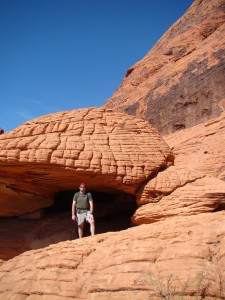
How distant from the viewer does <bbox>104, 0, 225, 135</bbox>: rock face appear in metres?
18.9

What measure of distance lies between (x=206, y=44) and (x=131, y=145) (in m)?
16.3

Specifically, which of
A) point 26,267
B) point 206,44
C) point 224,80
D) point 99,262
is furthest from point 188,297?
point 206,44

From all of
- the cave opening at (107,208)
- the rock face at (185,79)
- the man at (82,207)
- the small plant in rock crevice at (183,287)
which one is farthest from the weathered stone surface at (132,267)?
the rock face at (185,79)

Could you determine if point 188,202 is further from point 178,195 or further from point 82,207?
point 82,207

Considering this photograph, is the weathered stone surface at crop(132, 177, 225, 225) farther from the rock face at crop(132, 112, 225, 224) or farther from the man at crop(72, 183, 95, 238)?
the man at crop(72, 183, 95, 238)

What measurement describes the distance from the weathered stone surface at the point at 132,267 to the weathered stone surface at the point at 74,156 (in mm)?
2203

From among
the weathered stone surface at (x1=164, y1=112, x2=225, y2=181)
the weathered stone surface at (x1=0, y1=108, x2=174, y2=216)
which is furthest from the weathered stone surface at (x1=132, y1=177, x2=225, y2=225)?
the weathered stone surface at (x1=164, y1=112, x2=225, y2=181)

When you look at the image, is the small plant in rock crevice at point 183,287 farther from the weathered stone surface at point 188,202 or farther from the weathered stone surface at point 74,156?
the weathered stone surface at point 74,156

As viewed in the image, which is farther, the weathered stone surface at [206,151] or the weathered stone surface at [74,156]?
the weathered stone surface at [206,151]

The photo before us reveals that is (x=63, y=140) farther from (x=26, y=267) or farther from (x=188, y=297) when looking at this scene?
(x=188, y=297)

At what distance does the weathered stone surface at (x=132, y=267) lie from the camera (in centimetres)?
448

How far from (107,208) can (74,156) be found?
10.4 feet

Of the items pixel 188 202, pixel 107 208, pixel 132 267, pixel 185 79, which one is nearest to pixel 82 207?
pixel 107 208

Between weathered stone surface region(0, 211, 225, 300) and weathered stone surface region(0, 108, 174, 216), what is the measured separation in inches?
86.7
